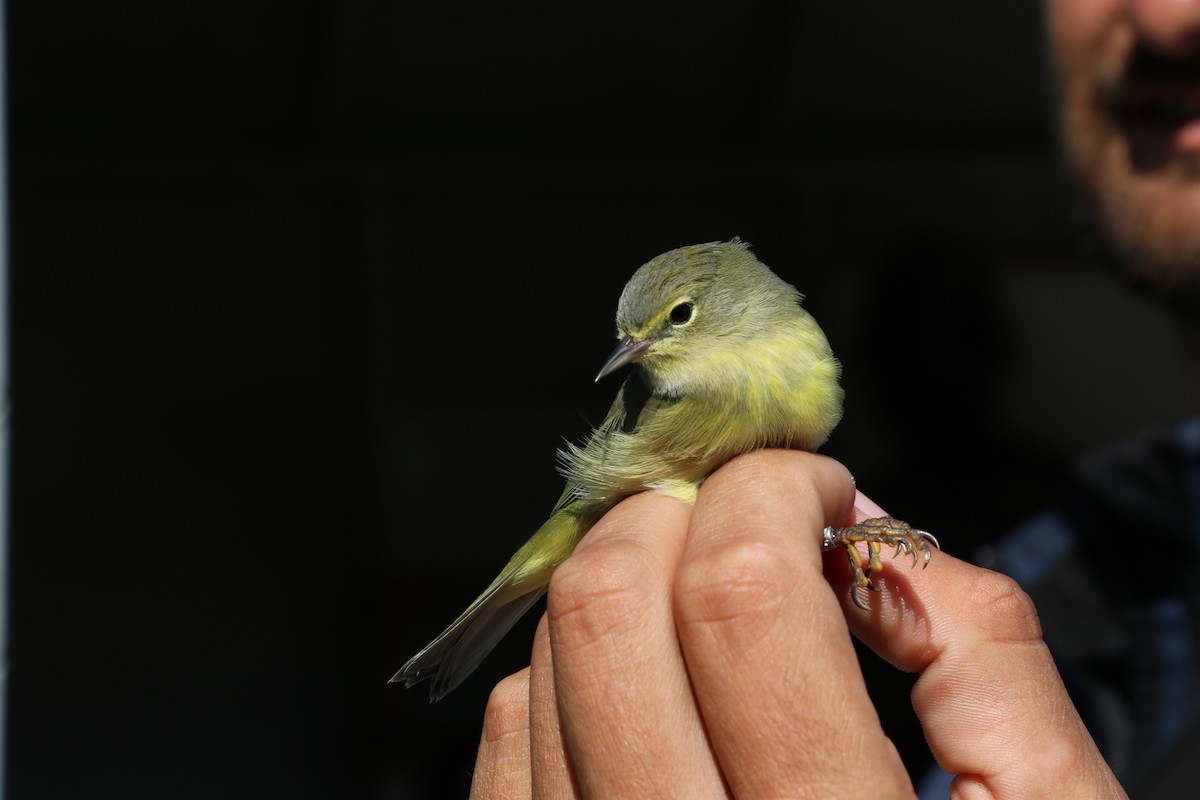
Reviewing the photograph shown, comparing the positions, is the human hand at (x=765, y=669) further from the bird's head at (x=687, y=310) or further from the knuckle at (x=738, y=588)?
the bird's head at (x=687, y=310)

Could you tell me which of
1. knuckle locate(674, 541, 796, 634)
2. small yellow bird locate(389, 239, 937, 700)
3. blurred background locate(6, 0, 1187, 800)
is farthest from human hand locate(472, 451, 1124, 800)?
blurred background locate(6, 0, 1187, 800)

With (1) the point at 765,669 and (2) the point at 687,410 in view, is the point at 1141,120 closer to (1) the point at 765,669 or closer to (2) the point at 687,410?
(2) the point at 687,410

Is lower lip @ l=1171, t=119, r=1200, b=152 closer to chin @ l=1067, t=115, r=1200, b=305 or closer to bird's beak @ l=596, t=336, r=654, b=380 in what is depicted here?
chin @ l=1067, t=115, r=1200, b=305

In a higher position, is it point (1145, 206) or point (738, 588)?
point (1145, 206)

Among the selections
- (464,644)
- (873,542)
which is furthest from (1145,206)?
(464,644)

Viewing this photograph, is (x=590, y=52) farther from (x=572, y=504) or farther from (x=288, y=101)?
(x=572, y=504)

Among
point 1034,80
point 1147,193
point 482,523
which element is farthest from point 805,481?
point 1034,80
